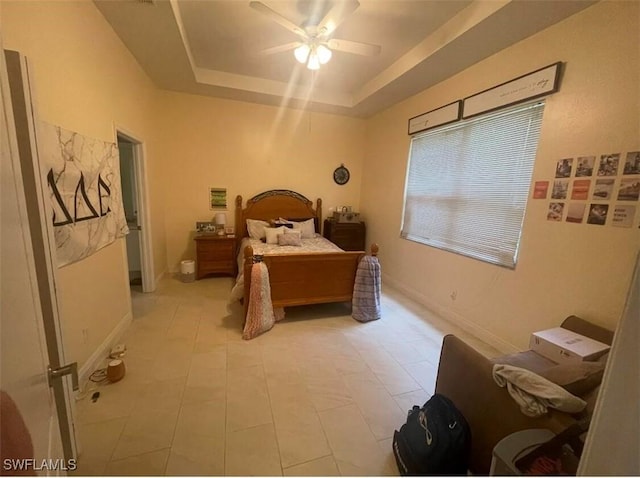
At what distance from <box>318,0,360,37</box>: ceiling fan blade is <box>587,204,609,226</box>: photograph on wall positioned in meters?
2.12

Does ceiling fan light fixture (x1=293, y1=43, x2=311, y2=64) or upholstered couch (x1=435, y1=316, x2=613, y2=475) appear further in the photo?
ceiling fan light fixture (x1=293, y1=43, x2=311, y2=64)

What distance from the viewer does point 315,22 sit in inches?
95.3

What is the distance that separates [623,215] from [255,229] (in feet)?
12.5

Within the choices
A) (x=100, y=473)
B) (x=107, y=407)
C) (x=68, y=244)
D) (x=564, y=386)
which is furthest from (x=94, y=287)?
(x=564, y=386)

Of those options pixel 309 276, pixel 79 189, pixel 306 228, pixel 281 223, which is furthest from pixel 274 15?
pixel 306 228

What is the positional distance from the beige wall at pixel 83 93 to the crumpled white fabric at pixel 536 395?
194 centimetres

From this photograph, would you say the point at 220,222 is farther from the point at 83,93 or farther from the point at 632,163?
the point at 632,163

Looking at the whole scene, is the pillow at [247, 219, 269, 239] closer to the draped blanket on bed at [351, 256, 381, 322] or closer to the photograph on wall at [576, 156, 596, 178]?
the draped blanket on bed at [351, 256, 381, 322]

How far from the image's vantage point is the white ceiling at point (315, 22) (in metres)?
2.10

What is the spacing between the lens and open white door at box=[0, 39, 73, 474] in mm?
571

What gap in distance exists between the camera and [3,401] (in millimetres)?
477

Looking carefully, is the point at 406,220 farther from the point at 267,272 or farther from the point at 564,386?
the point at 564,386

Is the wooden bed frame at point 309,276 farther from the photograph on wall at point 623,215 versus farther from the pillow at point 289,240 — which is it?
the photograph on wall at point 623,215

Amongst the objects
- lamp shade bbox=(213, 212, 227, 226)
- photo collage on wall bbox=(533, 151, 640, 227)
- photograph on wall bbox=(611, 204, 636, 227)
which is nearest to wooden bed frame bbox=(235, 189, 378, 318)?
photo collage on wall bbox=(533, 151, 640, 227)
